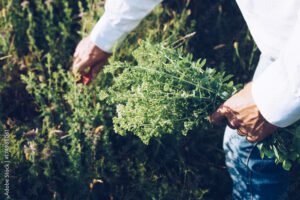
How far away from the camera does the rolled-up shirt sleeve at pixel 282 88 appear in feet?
3.47

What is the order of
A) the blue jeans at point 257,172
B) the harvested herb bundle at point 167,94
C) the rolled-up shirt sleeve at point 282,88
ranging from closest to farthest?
the rolled-up shirt sleeve at point 282,88, the harvested herb bundle at point 167,94, the blue jeans at point 257,172

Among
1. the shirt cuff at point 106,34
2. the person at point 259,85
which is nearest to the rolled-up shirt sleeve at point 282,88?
the person at point 259,85

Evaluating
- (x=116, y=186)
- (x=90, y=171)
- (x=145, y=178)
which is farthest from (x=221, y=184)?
(x=90, y=171)

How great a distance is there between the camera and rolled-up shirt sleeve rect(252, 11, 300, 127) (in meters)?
1.06

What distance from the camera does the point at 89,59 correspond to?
6.02 feet

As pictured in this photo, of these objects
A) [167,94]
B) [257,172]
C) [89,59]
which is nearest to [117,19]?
[89,59]

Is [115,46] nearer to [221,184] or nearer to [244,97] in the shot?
[244,97]

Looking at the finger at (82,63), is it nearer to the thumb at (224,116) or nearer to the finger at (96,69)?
the finger at (96,69)

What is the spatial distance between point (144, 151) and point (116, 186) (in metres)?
0.34

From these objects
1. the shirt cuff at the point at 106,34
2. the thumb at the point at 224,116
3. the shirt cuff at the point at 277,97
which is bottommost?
the thumb at the point at 224,116

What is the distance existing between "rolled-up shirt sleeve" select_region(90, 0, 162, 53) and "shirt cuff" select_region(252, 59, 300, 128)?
0.82 metres

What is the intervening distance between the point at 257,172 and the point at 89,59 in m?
1.31

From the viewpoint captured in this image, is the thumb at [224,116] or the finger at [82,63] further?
the finger at [82,63]

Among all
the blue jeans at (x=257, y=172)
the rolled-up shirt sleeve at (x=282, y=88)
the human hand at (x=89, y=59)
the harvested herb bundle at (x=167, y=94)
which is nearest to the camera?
the rolled-up shirt sleeve at (x=282, y=88)
